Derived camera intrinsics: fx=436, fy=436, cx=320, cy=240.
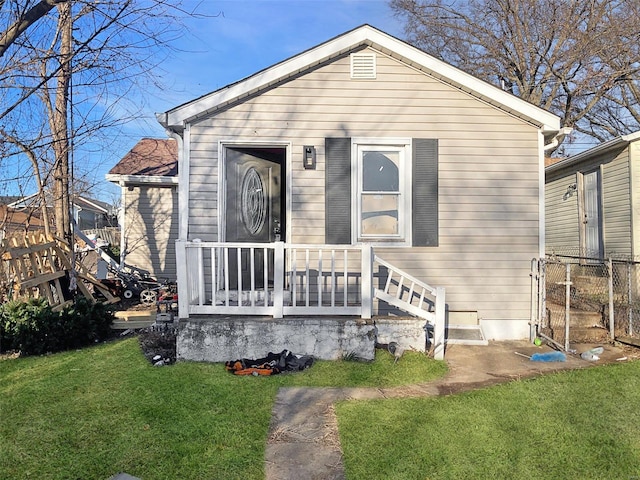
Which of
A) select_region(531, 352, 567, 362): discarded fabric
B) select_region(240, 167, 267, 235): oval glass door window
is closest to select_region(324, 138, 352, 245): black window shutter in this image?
select_region(240, 167, 267, 235): oval glass door window

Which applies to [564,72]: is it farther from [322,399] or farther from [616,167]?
[322,399]

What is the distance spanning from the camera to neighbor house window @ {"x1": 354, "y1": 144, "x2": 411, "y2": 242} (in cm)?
600

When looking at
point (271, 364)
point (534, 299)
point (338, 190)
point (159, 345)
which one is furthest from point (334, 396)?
point (534, 299)

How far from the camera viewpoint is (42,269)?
7055mm

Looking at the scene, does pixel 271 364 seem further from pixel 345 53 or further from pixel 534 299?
pixel 345 53

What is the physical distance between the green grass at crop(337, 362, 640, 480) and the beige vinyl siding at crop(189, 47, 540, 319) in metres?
2.04

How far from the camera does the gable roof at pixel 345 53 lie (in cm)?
570

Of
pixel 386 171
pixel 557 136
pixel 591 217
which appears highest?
pixel 557 136

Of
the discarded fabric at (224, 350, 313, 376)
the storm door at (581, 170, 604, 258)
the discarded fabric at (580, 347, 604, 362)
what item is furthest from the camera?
the storm door at (581, 170, 604, 258)

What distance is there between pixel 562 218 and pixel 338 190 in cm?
773

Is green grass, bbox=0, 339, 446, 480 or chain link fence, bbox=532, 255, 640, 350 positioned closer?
green grass, bbox=0, 339, 446, 480

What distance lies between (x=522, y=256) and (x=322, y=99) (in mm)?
3543

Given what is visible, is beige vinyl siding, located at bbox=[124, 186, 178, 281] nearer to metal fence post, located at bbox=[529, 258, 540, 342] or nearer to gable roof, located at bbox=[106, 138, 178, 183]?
gable roof, located at bbox=[106, 138, 178, 183]

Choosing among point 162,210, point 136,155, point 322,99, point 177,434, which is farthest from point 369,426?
point 136,155
